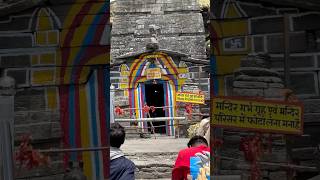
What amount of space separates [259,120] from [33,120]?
1.84 meters

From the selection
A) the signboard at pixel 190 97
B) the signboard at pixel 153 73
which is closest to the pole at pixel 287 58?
the signboard at pixel 190 97

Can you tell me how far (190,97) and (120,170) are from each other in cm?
1353

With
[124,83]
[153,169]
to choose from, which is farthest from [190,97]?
[153,169]

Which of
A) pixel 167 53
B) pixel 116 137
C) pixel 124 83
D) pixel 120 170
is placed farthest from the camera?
pixel 124 83

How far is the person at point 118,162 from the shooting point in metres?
4.32

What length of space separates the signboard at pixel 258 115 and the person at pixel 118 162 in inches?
32.9

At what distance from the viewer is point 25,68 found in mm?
4309

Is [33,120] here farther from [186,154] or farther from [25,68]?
[186,154]

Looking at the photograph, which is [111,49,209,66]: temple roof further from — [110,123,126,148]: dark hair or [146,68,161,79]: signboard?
[110,123,126,148]: dark hair

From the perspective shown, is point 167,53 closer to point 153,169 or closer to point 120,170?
point 153,169

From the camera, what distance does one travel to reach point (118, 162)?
172 inches

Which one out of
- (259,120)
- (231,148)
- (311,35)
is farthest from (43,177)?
(311,35)

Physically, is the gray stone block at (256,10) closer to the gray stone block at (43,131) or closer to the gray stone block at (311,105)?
the gray stone block at (311,105)

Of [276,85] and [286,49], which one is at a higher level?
[286,49]
